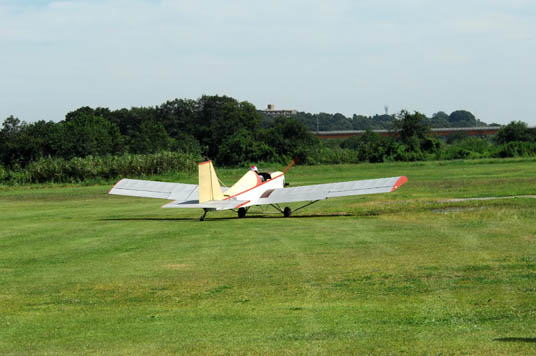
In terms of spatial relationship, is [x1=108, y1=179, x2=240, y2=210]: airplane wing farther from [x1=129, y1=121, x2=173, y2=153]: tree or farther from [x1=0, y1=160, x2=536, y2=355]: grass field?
[x1=129, y1=121, x2=173, y2=153]: tree

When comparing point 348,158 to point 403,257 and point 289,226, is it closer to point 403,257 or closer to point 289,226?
point 289,226

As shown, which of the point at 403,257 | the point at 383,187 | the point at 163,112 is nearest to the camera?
the point at 403,257

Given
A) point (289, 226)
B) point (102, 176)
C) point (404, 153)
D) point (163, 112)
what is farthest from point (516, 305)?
point (163, 112)

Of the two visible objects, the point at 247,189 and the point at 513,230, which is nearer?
the point at 513,230

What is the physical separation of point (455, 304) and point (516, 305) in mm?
706

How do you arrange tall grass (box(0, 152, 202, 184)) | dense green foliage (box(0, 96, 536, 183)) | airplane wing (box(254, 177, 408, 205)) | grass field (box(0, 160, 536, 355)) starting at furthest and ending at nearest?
dense green foliage (box(0, 96, 536, 183)) < tall grass (box(0, 152, 202, 184)) < airplane wing (box(254, 177, 408, 205)) < grass field (box(0, 160, 536, 355))

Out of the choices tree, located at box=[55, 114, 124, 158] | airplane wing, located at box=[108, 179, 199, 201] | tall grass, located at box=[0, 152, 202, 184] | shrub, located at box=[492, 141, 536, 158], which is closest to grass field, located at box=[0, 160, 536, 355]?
airplane wing, located at box=[108, 179, 199, 201]

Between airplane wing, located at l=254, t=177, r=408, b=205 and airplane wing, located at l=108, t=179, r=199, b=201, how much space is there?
271 centimetres

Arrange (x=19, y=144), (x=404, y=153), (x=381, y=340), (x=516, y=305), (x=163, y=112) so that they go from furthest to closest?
(x=163, y=112) → (x=19, y=144) → (x=404, y=153) → (x=516, y=305) → (x=381, y=340)

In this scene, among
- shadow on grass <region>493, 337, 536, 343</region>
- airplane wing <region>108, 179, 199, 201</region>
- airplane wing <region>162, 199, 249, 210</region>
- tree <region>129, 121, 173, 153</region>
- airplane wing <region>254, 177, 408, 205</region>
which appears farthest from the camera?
tree <region>129, 121, 173, 153</region>

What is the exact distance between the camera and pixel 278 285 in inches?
468

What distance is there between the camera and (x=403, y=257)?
14.2m

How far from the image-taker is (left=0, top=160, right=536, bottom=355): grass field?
27.3ft

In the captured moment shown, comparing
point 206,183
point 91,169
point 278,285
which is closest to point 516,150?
point 91,169
